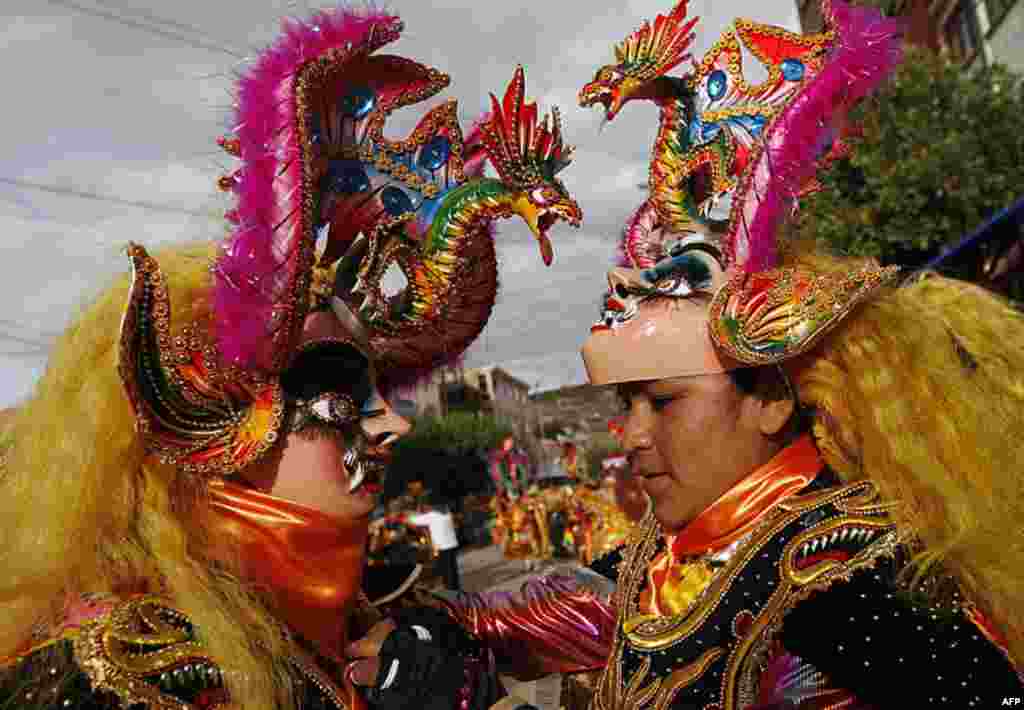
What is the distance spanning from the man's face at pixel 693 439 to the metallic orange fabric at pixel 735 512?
0.04 m

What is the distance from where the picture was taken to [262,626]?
2.35m

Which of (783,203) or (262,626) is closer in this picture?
(262,626)

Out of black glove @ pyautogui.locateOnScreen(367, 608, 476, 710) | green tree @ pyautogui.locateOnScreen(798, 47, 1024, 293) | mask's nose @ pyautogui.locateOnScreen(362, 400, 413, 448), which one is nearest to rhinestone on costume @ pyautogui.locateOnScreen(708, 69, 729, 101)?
mask's nose @ pyautogui.locateOnScreen(362, 400, 413, 448)

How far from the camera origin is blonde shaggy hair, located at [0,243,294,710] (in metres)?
2.25

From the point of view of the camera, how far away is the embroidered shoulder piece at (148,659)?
2.07m

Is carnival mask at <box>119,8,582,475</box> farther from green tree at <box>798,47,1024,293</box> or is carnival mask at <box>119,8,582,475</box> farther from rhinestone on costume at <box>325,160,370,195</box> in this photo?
green tree at <box>798,47,1024,293</box>

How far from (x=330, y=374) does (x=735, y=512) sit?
1.20 metres

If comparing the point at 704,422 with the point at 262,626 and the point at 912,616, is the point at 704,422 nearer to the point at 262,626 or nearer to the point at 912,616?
the point at 912,616

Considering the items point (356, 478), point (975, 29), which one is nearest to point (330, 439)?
point (356, 478)

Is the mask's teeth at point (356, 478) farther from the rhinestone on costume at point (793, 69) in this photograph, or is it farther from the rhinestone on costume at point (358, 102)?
the rhinestone on costume at point (793, 69)

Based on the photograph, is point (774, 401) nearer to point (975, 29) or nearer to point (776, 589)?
point (776, 589)

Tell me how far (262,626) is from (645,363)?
1.25m

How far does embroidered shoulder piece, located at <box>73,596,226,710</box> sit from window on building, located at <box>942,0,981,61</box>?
64.8ft

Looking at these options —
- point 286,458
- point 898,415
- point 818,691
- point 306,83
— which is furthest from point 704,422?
point 306,83
